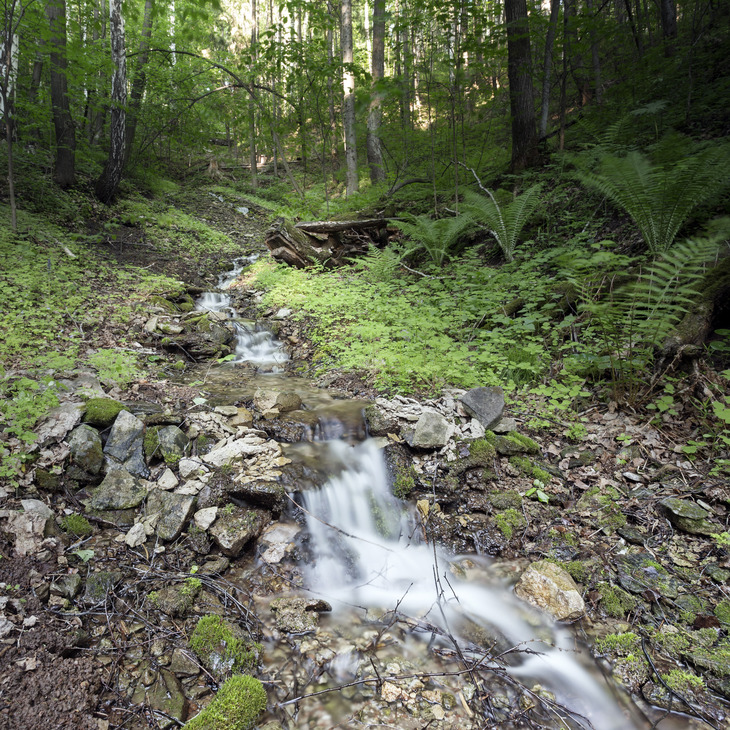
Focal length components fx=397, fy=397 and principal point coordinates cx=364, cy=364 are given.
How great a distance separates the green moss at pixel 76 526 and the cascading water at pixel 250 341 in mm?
3416

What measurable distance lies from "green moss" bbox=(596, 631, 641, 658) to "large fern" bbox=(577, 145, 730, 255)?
3708 millimetres

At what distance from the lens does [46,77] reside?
12266 mm

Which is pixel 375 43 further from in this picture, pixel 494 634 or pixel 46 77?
pixel 494 634

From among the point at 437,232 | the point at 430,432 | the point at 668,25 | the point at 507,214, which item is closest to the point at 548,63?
the point at 668,25

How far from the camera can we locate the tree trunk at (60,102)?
7695 millimetres

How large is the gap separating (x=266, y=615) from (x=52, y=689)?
3.44 feet

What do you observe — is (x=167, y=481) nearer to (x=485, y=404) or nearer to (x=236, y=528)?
(x=236, y=528)

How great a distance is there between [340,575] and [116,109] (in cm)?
1049

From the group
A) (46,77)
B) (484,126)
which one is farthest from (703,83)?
(46,77)

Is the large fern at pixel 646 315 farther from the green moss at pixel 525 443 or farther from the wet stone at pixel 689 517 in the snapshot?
the wet stone at pixel 689 517

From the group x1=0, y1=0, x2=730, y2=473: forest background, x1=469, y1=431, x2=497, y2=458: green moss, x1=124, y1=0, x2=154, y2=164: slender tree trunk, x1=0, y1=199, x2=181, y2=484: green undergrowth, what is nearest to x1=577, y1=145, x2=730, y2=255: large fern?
x1=0, y1=0, x2=730, y2=473: forest background

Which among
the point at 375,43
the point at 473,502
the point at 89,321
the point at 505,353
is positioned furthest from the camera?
the point at 375,43

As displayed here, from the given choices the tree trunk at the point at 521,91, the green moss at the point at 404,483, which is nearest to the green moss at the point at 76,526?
the green moss at the point at 404,483

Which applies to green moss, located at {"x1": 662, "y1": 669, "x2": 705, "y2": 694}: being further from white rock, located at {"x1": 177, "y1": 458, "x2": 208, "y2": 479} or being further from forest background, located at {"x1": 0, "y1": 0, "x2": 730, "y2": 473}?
white rock, located at {"x1": 177, "y1": 458, "x2": 208, "y2": 479}
